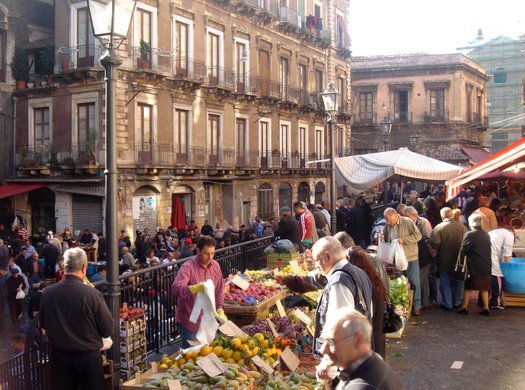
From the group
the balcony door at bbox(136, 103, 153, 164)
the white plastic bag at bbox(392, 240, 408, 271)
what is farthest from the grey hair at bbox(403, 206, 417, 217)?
the balcony door at bbox(136, 103, 153, 164)

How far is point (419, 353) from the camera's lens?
786cm

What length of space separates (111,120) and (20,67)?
2069 cm

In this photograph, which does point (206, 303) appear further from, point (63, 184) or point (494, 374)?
point (63, 184)

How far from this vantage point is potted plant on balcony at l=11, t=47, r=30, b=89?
23994 millimetres

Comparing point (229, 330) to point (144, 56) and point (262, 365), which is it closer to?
point (262, 365)

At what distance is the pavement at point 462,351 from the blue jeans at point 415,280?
0.78 ft

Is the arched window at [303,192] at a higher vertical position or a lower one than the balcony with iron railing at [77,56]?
lower

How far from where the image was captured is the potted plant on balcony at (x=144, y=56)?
23.1 meters

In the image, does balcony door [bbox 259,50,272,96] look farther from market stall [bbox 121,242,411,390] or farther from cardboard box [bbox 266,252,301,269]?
market stall [bbox 121,242,411,390]

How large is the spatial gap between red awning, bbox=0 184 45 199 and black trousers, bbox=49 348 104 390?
18.7 meters

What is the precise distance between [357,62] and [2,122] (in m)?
33.3

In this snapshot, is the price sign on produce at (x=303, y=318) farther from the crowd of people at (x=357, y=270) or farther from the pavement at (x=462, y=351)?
the pavement at (x=462, y=351)

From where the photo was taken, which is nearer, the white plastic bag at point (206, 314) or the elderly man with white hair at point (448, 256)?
the white plastic bag at point (206, 314)

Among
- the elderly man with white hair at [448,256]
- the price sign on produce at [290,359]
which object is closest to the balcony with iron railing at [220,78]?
the elderly man with white hair at [448,256]
